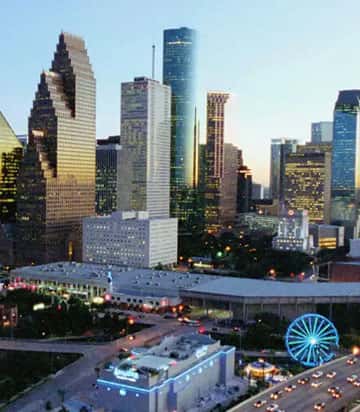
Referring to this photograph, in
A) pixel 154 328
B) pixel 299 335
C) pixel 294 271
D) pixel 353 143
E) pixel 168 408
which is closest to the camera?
pixel 168 408

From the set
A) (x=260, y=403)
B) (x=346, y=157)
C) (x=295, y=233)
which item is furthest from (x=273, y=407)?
(x=346, y=157)

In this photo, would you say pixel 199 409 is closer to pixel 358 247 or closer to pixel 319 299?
pixel 319 299

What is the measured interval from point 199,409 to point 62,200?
2891 inches

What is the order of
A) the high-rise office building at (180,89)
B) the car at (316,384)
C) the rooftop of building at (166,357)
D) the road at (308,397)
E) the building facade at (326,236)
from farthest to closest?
1. the high-rise office building at (180,89)
2. the building facade at (326,236)
3. the car at (316,384)
4. the rooftop of building at (166,357)
5. the road at (308,397)

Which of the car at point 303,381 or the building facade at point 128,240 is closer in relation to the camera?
the car at point 303,381

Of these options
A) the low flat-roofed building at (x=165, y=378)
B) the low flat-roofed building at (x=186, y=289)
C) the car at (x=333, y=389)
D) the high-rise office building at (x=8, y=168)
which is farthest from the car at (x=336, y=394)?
the high-rise office building at (x=8, y=168)

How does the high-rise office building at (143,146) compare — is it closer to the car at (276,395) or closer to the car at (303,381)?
the car at (303,381)

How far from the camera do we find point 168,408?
130 feet

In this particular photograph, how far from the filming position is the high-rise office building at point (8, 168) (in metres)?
137

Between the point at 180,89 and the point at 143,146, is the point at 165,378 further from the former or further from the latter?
the point at 180,89

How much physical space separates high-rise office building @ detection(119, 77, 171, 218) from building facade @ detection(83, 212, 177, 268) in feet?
134

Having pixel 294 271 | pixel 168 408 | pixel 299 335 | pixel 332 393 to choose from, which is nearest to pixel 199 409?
pixel 168 408

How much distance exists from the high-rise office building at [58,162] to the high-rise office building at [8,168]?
28.1 metres

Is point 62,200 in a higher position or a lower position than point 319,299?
higher
